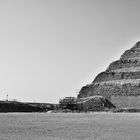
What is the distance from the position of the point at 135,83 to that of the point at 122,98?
3858 mm

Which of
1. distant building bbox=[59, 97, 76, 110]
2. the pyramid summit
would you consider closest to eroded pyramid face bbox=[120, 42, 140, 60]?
the pyramid summit

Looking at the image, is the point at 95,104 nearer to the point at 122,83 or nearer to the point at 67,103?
the point at 122,83

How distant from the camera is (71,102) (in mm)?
80000

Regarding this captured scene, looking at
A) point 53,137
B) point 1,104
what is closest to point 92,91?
point 1,104

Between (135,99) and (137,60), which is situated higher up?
(137,60)

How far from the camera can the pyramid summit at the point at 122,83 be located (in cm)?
7381

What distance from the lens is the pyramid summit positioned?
242 feet

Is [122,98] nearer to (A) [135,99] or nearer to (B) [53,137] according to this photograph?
(A) [135,99]

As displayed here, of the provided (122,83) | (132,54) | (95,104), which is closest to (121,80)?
(122,83)

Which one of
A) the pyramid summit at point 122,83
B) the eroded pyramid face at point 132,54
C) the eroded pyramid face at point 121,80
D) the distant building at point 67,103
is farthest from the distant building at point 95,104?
the eroded pyramid face at point 132,54

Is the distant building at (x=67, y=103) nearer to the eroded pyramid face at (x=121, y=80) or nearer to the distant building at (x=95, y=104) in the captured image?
the distant building at (x=95, y=104)

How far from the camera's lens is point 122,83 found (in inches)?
3017

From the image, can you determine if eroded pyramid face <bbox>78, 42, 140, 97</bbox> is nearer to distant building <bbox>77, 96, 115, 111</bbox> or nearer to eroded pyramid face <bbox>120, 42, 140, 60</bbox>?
eroded pyramid face <bbox>120, 42, 140, 60</bbox>

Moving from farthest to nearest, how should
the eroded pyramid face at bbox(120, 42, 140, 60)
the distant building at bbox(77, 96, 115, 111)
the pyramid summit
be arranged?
the eroded pyramid face at bbox(120, 42, 140, 60)
the pyramid summit
the distant building at bbox(77, 96, 115, 111)
